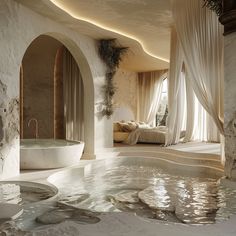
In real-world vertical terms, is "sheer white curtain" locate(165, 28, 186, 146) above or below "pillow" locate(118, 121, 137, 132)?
above

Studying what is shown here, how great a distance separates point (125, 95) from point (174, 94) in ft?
14.9

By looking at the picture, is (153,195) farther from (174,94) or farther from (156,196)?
(174,94)

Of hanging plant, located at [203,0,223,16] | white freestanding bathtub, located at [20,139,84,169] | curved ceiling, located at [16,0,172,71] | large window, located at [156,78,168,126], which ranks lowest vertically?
white freestanding bathtub, located at [20,139,84,169]

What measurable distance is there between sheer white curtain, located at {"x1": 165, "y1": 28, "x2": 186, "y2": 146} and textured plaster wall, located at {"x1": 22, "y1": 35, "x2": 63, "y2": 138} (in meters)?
3.23

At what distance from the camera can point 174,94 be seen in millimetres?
7645

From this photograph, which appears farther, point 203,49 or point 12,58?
point 203,49

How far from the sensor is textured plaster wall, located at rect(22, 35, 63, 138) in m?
8.66

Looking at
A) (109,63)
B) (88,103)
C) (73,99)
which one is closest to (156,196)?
(88,103)

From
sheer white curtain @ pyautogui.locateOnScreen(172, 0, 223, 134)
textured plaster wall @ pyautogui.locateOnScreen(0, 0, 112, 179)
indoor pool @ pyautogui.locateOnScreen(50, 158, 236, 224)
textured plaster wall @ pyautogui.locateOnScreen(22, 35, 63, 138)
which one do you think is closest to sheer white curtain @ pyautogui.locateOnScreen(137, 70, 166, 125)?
textured plaster wall @ pyautogui.locateOnScreen(22, 35, 63, 138)

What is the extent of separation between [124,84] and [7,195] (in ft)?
28.0

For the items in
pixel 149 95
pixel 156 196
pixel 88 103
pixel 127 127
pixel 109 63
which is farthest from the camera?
pixel 149 95

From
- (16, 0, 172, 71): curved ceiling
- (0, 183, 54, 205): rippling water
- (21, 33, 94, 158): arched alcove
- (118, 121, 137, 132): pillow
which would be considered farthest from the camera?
(118, 121, 137, 132): pillow

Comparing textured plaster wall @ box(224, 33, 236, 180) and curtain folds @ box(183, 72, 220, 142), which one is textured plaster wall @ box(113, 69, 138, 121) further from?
textured plaster wall @ box(224, 33, 236, 180)

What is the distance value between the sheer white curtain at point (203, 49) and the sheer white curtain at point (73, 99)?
12.0ft
